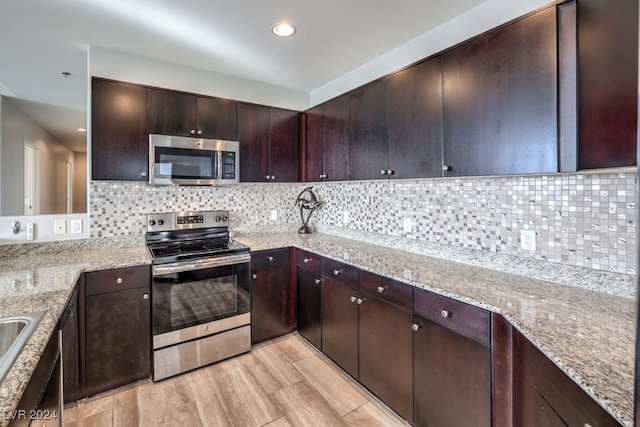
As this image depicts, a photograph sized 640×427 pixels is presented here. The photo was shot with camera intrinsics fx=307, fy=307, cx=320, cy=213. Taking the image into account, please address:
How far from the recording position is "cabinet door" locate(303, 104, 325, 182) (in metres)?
2.83

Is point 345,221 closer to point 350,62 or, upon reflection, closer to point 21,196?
point 350,62

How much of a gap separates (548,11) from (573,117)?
49cm

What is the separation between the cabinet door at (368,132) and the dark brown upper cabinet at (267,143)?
2.66ft

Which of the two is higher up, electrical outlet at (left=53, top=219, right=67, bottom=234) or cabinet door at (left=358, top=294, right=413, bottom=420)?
electrical outlet at (left=53, top=219, right=67, bottom=234)

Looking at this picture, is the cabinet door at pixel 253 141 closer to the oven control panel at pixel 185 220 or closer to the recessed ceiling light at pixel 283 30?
the oven control panel at pixel 185 220

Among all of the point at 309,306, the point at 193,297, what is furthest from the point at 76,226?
the point at 309,306

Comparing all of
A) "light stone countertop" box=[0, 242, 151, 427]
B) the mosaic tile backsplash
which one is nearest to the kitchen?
the mosaic tile backsplash

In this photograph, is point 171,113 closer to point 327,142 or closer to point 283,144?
point 283,144

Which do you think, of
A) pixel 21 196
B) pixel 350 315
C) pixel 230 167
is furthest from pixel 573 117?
pixel 21 196

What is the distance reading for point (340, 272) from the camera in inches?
85.7

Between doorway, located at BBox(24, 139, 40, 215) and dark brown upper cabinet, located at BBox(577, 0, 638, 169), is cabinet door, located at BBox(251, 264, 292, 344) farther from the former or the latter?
dark brown upper cabinet, located at BBox(577, 0, 638, 169)

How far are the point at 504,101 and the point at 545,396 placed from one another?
1.25 meters

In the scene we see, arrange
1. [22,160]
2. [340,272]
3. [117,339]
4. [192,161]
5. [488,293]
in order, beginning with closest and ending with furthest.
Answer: [488,293] → [117,339] → [340,272] → [192,161] → [22,160]

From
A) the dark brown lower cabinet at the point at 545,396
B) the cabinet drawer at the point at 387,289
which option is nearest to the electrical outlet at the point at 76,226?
the cabinet drawer at the point at 387,289
